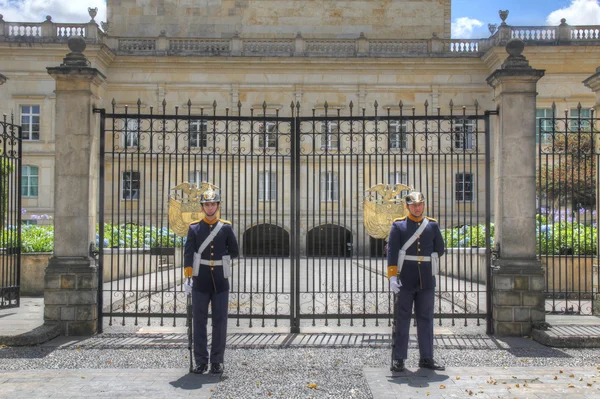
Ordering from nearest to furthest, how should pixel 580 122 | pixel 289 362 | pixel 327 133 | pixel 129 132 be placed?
pixel 289 362 → pixel 327 133 → pixel 580 122 → pixel 129 132

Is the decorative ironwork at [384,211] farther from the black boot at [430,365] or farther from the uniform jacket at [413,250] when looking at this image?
the black boot at [430,365]

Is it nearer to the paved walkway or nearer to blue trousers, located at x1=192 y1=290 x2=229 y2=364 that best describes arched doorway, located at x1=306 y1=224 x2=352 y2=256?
blue trousers, located at x1=192 y1=290 x2=229 y2=364

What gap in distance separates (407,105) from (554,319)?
23006 mm

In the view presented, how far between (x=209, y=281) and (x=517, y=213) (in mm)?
4131

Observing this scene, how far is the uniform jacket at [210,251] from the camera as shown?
675cm

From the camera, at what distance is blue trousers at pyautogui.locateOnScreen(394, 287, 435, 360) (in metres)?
6.80

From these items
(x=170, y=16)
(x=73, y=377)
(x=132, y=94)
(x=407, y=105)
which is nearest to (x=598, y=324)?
(x=73, y=377)

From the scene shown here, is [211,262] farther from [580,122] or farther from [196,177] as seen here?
[196,177]

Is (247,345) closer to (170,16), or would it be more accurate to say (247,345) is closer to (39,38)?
(39,38)

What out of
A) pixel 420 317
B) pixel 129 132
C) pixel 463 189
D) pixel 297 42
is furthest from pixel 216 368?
pixel 297 42

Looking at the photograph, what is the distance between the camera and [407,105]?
1232 inches

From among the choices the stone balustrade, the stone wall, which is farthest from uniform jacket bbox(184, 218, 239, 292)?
the stone wall

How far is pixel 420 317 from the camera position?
6852 mm

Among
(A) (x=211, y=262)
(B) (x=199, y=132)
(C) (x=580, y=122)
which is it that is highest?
(C) (x=580, y=122)
